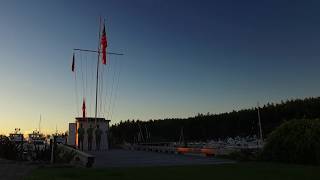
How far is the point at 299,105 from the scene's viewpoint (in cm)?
8406

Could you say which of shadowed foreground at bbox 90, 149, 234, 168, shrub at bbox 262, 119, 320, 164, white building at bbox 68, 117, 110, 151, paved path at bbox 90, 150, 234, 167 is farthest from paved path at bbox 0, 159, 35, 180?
white building at bbox 68, 117, 110, 151

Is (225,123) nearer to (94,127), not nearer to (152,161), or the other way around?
(94,127)

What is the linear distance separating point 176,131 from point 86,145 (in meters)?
54.3

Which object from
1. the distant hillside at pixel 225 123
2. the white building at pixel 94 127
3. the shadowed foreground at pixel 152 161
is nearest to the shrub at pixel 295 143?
the shadowed foreground at pixel 152 161

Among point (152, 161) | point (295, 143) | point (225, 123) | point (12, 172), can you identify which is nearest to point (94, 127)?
point (152, 161)

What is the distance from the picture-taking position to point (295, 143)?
84.2 ft

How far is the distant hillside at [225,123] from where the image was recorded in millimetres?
83000

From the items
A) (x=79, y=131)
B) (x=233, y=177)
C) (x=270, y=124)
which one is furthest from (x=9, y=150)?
(x=270, y=124)

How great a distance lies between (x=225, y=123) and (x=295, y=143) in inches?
2694

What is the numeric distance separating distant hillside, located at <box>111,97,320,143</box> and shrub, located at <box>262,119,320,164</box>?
5251 centimetres

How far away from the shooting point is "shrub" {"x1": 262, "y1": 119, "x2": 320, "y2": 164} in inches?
977

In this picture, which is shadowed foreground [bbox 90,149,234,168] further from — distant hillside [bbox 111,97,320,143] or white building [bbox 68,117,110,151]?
distant hillside [bbox 111,97,320,143]

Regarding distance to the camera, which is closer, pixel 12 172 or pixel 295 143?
pixel 12 172

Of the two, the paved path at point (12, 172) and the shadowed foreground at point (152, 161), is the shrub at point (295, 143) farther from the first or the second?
the paved path at point (12, 172)
